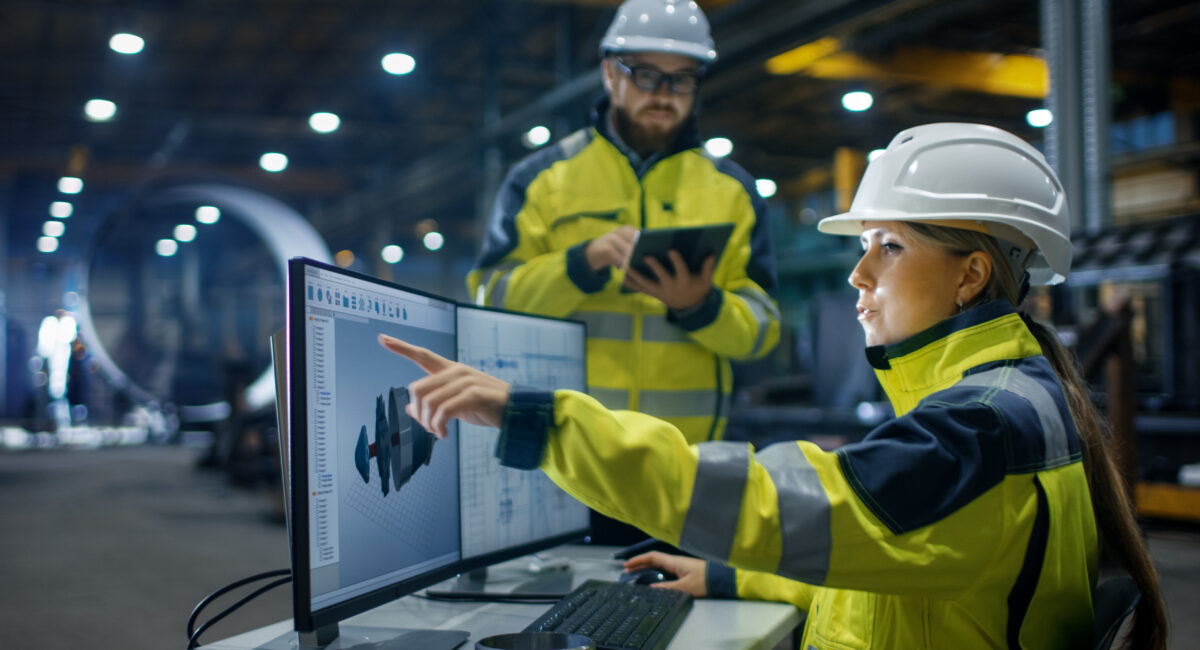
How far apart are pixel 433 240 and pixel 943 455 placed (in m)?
17.7

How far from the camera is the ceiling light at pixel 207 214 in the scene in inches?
402

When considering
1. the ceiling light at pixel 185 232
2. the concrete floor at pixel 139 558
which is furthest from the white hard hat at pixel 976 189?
the ceiling light at pixel 185 232

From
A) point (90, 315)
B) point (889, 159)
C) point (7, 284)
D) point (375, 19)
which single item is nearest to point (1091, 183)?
point (889, 159)

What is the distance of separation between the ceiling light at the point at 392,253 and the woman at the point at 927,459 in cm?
1580

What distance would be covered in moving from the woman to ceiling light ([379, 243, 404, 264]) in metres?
15.8

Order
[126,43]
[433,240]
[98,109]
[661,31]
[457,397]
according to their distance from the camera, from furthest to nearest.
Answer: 1. [433,240]
2. [98,109]
3. [126,43]
4. [661,31]
5. [457,397]

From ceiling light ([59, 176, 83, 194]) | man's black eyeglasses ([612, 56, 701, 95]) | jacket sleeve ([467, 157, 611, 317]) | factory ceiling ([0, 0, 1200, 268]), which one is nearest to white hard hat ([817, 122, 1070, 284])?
jacket sleeve ([467, 157, 611, 317])

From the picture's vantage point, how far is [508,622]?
1125 millimetres

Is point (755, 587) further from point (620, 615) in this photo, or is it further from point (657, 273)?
point (657, 273)

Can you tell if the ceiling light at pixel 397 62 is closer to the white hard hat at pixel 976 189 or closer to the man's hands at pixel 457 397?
the white hard hat at pixel 976 189

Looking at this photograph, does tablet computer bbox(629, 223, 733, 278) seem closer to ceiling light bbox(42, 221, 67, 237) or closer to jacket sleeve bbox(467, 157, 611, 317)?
jacket sleeve bbox(467, 157, 611, 317)

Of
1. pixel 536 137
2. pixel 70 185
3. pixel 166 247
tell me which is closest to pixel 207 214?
pixel 166 247

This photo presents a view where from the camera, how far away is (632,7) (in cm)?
198

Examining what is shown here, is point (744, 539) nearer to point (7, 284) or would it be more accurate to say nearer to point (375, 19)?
point (375, 19)
